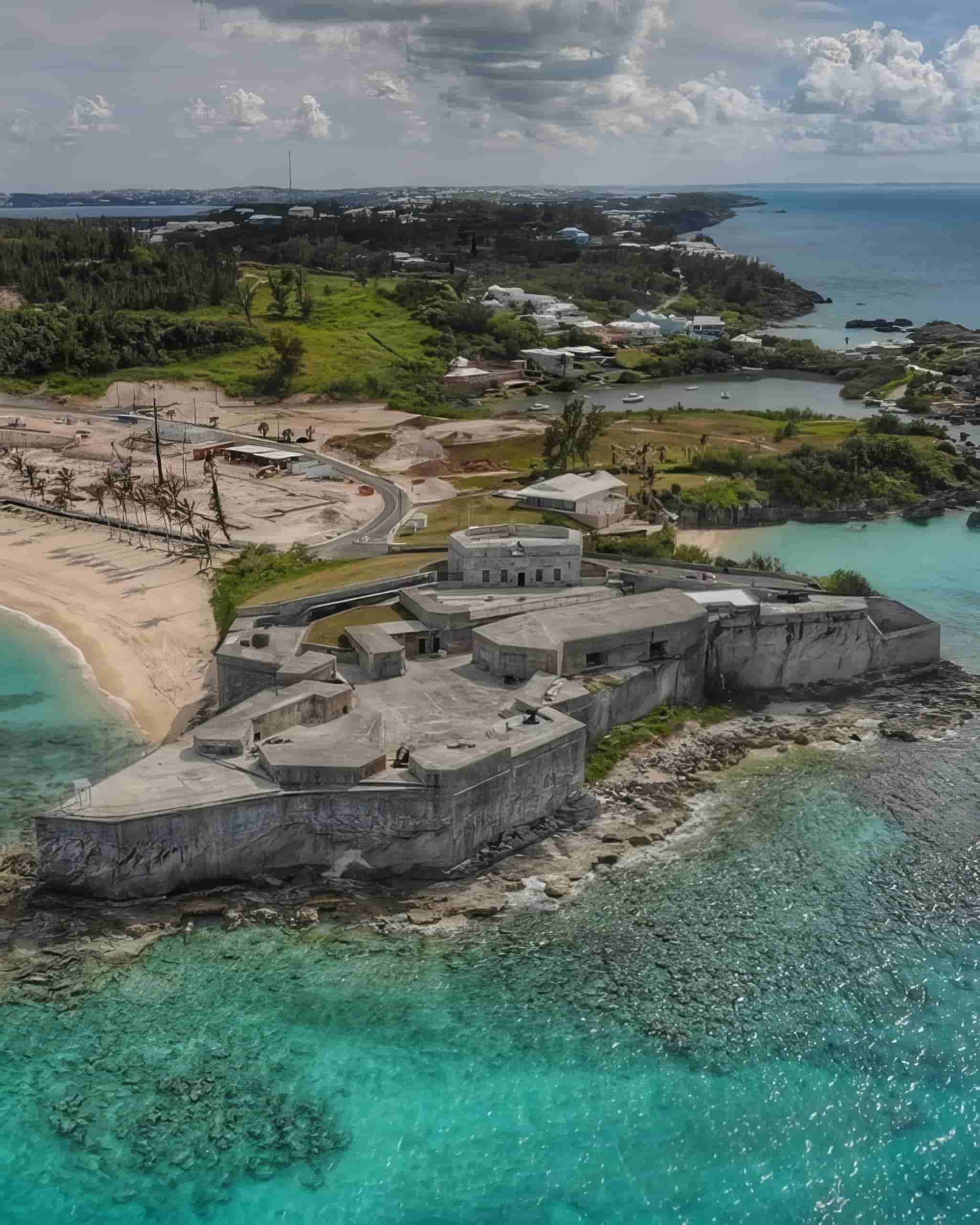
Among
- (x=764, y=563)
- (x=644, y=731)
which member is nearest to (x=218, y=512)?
(x=764, y=563)

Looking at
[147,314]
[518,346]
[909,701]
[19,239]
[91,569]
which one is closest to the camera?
[909,701]

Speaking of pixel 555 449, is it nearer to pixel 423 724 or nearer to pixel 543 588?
pixel 543 588

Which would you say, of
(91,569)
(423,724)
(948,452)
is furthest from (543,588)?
(948,452)

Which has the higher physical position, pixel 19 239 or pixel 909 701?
pixel 19 239

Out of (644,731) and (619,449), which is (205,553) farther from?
(619,449)

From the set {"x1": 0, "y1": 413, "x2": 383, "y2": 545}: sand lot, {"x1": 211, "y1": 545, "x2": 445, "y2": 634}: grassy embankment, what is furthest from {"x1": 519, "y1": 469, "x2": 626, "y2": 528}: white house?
{"x1": 211, "y1": 545, "x2": 445, "y2": 634}: grassy embankment

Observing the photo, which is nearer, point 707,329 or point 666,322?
point 707,329

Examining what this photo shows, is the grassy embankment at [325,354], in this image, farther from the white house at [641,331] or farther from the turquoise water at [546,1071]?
the turquoise water at [546,1071]
